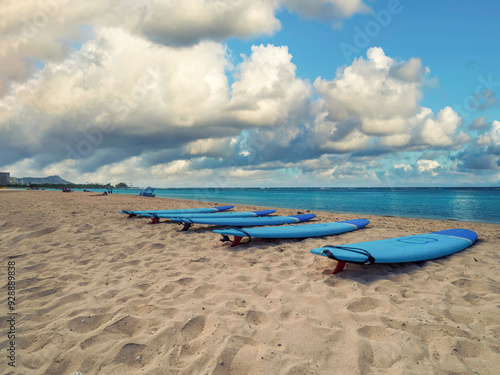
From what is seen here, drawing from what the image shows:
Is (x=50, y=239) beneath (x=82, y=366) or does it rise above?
above

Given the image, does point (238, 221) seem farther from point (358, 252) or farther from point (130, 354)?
point (130, 354)

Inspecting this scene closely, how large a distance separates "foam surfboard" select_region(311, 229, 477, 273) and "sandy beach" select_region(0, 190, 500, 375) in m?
0.15

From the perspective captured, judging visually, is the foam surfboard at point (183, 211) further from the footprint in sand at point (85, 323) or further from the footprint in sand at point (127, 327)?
the footprint in sand at point (127, 327)

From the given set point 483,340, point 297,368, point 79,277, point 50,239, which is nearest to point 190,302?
point 297,368

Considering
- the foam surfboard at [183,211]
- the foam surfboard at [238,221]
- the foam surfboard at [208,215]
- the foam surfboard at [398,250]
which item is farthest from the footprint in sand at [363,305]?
the foam surfboard at [183,211]

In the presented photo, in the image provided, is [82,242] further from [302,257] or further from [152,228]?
[302,257]

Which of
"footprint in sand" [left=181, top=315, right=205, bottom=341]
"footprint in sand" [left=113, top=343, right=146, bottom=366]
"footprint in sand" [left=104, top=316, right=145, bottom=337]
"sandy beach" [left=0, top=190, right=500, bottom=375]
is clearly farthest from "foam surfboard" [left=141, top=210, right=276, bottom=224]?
"footprint in sand" [left=113, top=343, right=146, bottom=366]

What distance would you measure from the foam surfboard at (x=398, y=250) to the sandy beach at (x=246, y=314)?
153 mm

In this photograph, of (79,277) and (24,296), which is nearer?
(24,296)

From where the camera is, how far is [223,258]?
4.58 metres

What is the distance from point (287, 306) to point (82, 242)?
4750mm

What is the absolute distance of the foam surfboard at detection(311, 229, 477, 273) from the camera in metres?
3.72

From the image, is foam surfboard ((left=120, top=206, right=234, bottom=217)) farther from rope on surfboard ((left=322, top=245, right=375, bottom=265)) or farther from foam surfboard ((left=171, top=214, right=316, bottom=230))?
rope on surfboard ((left=322, top=245, right=375, bottom=265))

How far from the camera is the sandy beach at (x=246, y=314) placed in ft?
6.65
